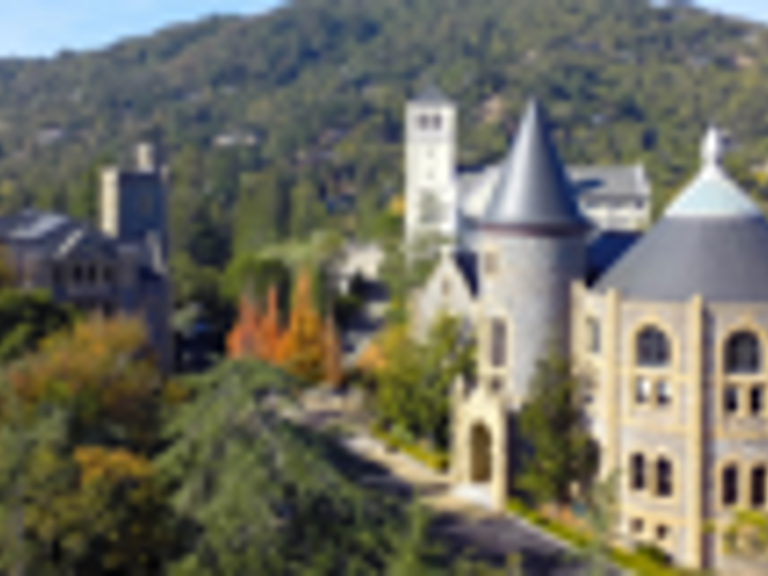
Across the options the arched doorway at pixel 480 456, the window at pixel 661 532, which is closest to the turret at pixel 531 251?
the arched doorway at pixel 480 456

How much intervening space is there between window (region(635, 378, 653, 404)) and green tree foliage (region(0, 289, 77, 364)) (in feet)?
66.6

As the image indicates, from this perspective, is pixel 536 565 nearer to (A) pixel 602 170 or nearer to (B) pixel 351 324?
(B) pixel 351 324

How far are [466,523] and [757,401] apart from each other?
32.5ft

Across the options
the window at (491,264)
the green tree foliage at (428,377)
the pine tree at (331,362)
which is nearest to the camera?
the window at (491,264)

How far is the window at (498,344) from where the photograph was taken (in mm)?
37844

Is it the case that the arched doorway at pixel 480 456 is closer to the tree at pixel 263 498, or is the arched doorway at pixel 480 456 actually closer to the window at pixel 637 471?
the window at pixel 637 471

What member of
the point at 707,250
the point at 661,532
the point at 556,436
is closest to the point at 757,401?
the point at 707,250

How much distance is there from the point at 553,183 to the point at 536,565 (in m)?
12.5

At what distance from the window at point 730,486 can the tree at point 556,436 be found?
4.23 m

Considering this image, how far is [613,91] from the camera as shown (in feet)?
615

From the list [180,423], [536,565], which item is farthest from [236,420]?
[536,565]

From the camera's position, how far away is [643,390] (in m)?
34.1

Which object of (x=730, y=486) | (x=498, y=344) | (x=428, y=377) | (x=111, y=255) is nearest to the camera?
(x=730, y=486)

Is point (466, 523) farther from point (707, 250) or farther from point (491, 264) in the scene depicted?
point (707, 250)
